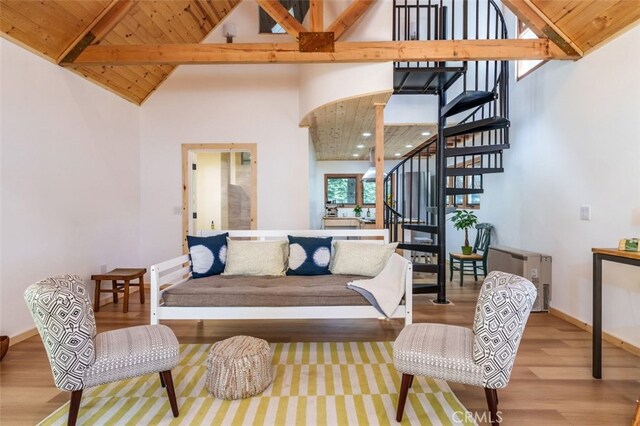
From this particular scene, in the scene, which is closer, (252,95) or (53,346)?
(53,346)

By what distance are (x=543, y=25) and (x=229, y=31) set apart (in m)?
3.99

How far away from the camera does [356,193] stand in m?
9.64

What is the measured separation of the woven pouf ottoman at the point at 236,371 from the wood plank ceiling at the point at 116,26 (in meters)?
3.36

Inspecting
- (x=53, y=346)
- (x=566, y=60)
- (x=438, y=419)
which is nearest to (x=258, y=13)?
(x=566, y=60)

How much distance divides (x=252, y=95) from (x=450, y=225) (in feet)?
15.9

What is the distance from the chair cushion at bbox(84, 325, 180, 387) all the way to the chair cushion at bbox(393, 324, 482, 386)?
1.34 meters

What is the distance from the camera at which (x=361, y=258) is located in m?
3.42

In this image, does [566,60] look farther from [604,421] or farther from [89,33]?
[89,33]

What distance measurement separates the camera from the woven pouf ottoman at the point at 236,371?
217 cm

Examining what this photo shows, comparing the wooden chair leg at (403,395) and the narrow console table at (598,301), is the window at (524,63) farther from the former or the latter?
the wooden chair leg at (403,395)

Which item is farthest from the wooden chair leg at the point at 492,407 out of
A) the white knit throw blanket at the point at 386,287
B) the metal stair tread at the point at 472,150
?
A: the metal stair tread at the point at 472,150

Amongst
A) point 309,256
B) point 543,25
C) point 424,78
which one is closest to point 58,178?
point 309,256

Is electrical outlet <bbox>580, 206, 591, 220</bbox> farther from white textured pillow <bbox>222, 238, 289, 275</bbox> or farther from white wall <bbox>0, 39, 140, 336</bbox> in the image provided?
white wall <bbox>0, 39, 140, 336</bbox>

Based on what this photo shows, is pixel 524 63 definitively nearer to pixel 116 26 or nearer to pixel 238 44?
pixel 238 44
